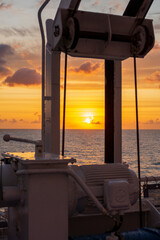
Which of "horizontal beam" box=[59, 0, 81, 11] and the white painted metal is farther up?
"horizontal beam" box=[59, 0, 81, 11]

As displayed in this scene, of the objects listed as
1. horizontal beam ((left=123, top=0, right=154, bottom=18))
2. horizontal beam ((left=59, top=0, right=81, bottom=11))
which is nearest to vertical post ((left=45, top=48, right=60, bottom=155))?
horizontal beam ((left=59, top=0, right=81, bottom=11))

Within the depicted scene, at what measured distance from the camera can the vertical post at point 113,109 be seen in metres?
3.79

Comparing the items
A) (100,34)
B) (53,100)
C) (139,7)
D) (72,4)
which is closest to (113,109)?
(53,100)

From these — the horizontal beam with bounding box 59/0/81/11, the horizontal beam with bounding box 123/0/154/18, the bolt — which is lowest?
the bolt

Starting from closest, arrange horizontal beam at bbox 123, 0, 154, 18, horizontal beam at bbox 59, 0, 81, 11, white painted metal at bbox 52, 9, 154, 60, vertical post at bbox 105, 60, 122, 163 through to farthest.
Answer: horizontal beam at bbox 59, 0, 81, 11, white painted metal at bbox 52, 9, 154, 60, horizontal beam at bbox 123, 0, 154, 18, vertical post at bbox 105, 60, 122, 163

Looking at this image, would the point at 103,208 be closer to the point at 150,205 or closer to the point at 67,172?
the point at 67,172

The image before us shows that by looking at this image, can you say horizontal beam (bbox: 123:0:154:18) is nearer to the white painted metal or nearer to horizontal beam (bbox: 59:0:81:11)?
the white painted metal

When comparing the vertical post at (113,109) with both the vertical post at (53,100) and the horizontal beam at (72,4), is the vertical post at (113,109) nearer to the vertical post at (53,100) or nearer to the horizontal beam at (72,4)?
the vertical post at (53,100)

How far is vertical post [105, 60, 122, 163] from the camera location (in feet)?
12.4

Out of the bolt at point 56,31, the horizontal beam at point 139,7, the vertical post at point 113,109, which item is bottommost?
the vertical post at point 113,109

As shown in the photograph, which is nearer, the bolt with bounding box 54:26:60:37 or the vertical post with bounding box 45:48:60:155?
the bolt with bounding box 54:26:60:37

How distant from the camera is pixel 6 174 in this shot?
98.6 inches

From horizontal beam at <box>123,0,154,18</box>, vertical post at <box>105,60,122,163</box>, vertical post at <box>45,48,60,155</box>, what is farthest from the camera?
vertical post at <box>105,60,122,163</box>

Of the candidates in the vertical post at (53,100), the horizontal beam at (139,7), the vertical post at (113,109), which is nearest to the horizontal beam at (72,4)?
the vertical post at (53,100)
